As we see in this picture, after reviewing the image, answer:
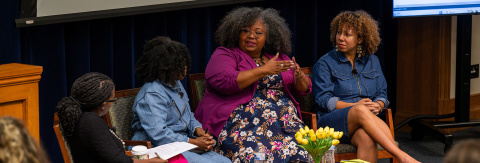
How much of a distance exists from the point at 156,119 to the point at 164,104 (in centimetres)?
10

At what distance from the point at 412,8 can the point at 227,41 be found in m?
1.55

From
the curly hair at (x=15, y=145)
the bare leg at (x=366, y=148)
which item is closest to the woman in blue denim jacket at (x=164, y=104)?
the bare leg at (x=366, y=148)

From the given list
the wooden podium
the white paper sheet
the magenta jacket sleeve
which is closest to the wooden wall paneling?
the magenta jacket sleeve

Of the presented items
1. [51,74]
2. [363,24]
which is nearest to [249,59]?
[363,24]

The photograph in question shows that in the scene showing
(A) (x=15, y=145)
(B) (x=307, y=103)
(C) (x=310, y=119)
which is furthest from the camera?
(B) (x=307, y=103)

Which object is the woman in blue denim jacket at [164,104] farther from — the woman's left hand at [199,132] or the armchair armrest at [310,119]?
the armchair armrest at [310,119]

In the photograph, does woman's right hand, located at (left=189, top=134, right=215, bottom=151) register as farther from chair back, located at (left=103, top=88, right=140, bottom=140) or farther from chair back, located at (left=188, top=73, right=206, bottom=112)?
chair back, located at (left=188, top=73, right=206, bottom=112)

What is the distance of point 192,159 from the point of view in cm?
296

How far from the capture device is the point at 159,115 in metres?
2.96

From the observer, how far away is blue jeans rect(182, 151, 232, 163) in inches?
117

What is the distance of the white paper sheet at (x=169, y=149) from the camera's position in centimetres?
267

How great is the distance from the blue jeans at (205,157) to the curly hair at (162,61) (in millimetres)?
393

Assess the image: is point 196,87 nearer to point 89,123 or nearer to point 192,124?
point 192,124

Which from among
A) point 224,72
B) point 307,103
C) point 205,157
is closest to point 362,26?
point 307,103
